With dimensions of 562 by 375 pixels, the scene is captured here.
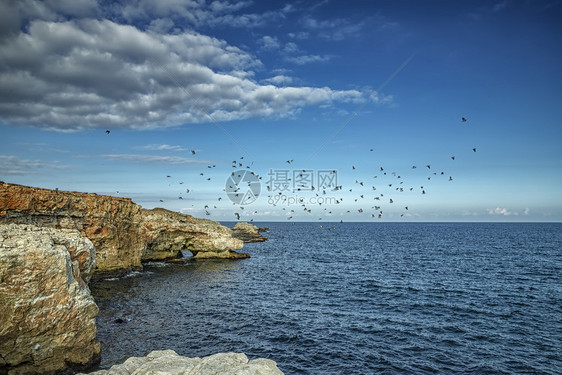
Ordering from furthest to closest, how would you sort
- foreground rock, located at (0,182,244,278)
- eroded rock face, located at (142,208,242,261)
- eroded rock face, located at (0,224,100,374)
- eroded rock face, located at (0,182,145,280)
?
eroded rock face, located at (142,208,242,261) < foreground rock, located at (0,182,244,278) < eroded rock face, located at (0,182,145,280) < eroded rock face, located at (0,224,100,374)

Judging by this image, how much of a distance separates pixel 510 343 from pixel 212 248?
51.4 metres

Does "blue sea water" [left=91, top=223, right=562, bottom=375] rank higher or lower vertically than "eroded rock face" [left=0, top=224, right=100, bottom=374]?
lower

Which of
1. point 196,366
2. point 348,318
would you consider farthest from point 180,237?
point 196,366

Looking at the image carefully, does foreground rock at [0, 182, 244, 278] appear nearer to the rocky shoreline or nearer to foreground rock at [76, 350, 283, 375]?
the rocky shoreline

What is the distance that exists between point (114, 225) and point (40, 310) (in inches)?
1262

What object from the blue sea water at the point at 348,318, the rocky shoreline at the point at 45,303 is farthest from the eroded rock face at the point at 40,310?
the blue sea water at the point at 348,318

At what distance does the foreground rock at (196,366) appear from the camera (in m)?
11.8

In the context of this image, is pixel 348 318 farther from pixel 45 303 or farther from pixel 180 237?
pixel 180 237

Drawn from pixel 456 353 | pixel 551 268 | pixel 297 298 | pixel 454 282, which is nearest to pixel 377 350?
pixel 456 353

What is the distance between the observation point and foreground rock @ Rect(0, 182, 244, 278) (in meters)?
33.5

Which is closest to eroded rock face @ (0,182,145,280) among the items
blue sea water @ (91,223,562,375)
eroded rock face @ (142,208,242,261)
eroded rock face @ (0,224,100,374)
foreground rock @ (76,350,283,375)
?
eroded rock face @ (142,208,242,261)

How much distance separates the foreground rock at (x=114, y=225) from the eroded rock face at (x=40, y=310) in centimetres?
1890

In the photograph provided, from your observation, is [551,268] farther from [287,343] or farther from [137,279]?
[137,279]

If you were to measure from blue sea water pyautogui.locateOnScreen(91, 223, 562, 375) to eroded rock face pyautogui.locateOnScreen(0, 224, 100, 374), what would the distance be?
313 centimetres
